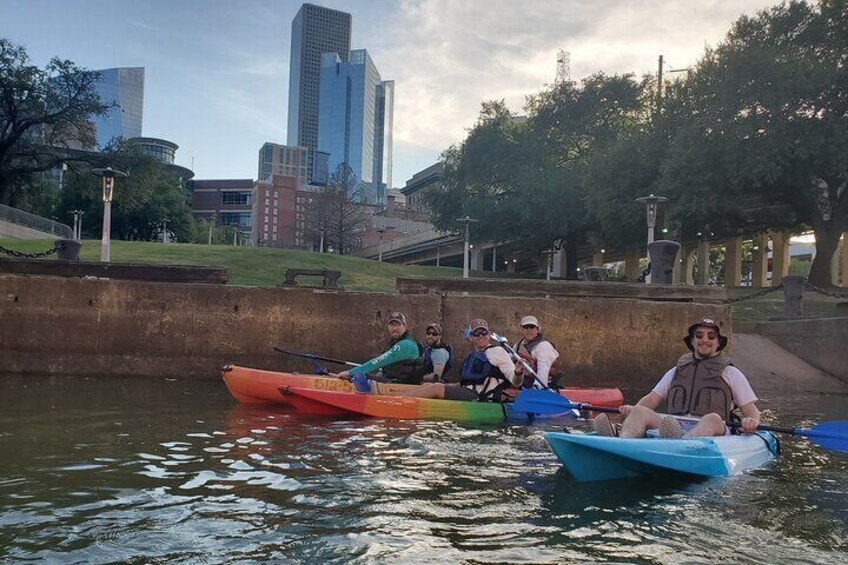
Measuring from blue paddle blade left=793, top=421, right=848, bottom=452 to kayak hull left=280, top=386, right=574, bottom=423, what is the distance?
3520 mm

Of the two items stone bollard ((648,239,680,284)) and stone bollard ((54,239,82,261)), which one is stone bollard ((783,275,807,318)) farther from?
stone bollard ((54,239,82,261))

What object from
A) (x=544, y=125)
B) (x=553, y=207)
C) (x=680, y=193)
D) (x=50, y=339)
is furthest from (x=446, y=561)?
(x=544, y=125)

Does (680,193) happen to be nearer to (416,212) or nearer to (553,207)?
(553,207)

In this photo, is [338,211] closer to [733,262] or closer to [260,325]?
[733,262]

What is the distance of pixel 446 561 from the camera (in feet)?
12.3

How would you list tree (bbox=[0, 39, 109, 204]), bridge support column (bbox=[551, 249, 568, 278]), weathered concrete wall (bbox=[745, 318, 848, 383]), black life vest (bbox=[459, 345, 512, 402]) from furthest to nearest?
bridge support column (bbox=[551, 249, 568, 278]) < tree (bbox=[0, 39, 109, 204]) < weathered concrete wall (bbox=[745, 318, 848, 383]) < black life vest (bbox=[459, 345, 512, 402])

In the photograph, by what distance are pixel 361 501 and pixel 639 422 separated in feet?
8.93

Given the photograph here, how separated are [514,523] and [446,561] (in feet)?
2.97

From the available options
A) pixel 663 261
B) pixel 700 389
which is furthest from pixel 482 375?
pixel 663 261

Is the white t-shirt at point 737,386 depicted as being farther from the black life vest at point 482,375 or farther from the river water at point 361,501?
the black life vest at point 482,375

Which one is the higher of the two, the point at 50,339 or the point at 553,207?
the point at 553,207

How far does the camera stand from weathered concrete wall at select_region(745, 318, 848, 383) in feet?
44.7

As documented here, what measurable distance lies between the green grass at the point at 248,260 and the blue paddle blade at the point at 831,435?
1758 centimetres

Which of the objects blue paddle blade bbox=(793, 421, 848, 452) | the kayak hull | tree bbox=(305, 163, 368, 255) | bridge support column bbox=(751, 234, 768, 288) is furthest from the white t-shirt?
tree bbox=(305, 163, 368, 255)
